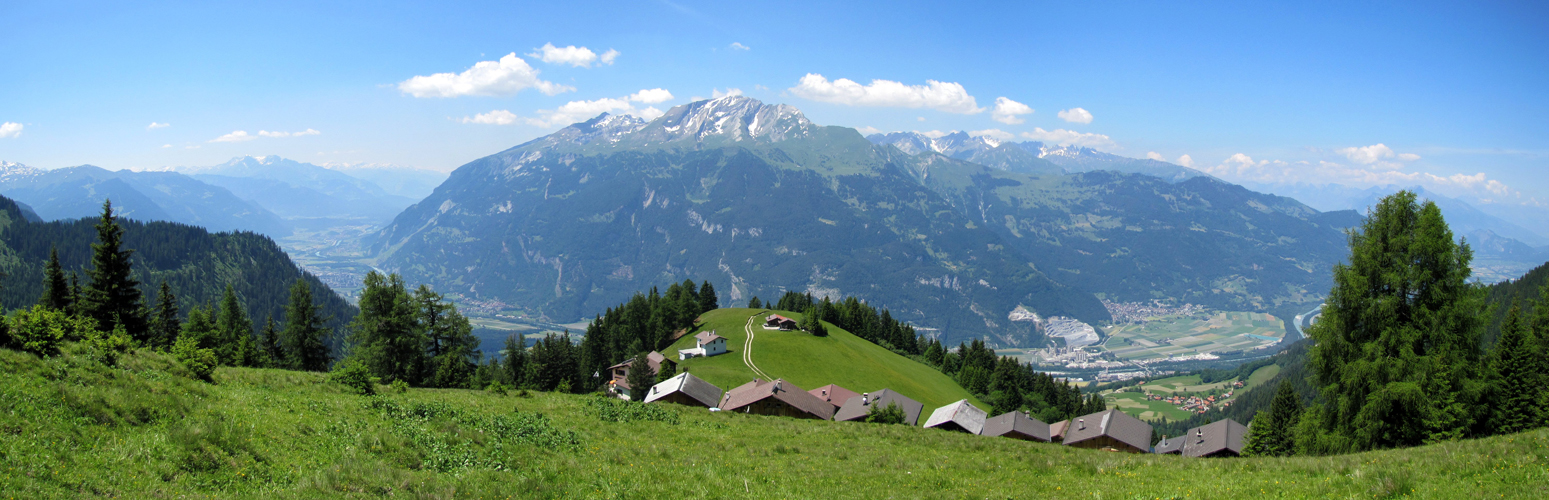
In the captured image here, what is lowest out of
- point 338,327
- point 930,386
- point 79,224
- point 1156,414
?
point 1156,414

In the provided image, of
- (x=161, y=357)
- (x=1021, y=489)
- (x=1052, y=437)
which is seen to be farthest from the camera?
(x=1052, y=437)

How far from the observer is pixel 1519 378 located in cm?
3397

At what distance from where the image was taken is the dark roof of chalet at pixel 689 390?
5603cm

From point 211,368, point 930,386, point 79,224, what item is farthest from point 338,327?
point 211,368

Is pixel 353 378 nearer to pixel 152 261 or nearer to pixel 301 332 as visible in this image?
pixel 301 332

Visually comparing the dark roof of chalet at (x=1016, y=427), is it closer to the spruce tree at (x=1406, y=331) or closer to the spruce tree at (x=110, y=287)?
the spruce tree at (x=1406, y=331)

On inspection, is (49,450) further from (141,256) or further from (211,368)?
(141,256)

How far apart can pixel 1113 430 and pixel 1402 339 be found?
32.9 metres

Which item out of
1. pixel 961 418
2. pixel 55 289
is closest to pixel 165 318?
pixel 55 289

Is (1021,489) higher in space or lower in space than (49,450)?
lower

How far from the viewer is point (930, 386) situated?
9212cm

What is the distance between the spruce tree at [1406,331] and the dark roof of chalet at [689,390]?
42.4 metres

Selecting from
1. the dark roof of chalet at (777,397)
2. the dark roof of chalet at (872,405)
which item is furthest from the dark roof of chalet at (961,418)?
the dark roof of chalet at (777,397)

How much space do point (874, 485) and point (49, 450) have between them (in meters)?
16.1
